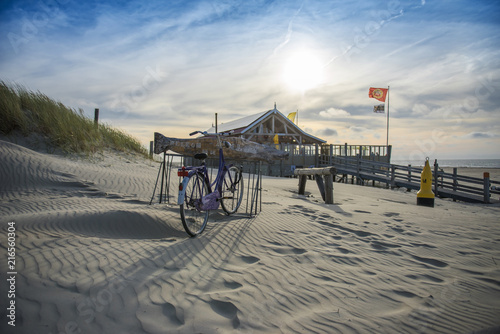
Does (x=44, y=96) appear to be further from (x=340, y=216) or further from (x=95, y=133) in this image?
(x=340, y=216)

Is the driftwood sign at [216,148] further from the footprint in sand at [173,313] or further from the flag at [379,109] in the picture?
the flag at [379,109]

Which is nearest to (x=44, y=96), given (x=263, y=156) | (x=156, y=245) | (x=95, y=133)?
(x=95, y=133)

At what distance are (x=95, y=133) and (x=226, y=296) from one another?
12036mm

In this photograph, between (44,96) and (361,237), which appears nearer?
(361,237)

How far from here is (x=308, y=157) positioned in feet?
78.7

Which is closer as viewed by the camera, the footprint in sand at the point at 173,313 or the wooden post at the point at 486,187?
the footprint in sand at the point at 173,313

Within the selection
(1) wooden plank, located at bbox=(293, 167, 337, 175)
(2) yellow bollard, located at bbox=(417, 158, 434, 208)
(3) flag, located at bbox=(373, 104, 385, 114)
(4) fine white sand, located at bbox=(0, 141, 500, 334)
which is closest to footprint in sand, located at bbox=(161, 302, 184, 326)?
(4) fine white sand, located at bbox=(0, 141, 500, 334)

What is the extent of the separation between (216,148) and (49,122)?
28.1 ft

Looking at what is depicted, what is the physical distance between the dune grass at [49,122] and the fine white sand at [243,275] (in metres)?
5.77

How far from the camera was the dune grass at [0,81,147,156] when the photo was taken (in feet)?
33.5

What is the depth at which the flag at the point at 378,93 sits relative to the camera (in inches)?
1193

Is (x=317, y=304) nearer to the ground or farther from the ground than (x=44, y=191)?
nearer to the ground

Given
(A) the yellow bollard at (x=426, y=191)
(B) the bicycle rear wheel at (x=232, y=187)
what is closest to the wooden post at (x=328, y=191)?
(B) the bicycle rear wheel at (x=232, y=187)

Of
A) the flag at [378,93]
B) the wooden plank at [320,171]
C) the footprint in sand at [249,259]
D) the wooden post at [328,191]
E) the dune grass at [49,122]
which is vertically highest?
the flag at [378,93]
